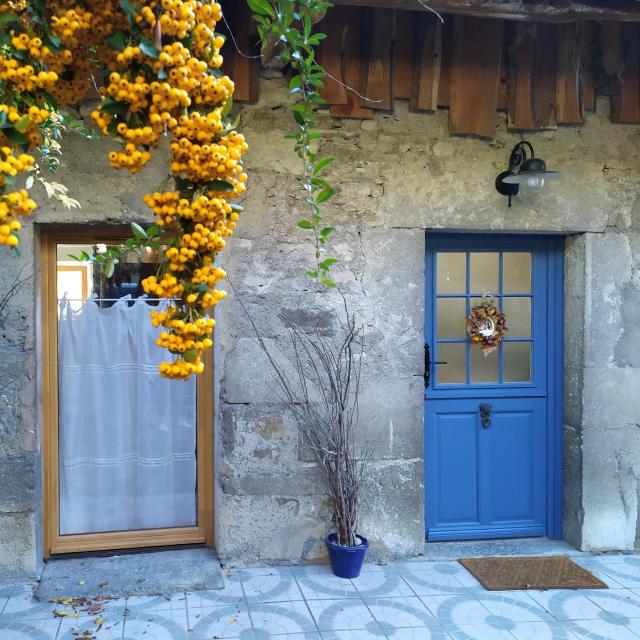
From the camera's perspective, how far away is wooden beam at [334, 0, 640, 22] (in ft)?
10.5

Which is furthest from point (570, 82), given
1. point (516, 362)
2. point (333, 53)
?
point (516, 362)

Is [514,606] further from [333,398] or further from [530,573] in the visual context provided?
[333,398]

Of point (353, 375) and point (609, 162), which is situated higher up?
point (609, 162)

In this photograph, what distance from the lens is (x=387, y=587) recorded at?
140 inches

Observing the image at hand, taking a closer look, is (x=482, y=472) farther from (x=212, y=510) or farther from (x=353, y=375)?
(x=212, y=510)

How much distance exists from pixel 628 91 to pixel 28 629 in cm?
447

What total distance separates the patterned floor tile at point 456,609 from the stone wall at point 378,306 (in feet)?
1.75

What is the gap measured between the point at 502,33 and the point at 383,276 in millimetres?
1579

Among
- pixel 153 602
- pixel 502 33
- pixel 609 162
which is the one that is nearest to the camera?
pixel 153 602

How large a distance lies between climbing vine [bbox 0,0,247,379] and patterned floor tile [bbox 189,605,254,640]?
6.58 feet

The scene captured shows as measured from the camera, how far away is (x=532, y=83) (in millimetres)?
3949

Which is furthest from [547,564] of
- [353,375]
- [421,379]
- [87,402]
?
[87,402]

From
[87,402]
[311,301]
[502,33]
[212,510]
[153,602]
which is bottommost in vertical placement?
[153,602]

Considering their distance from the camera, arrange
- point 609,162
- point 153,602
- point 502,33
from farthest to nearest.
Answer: point 609,162
point 502,33
point 153,602
